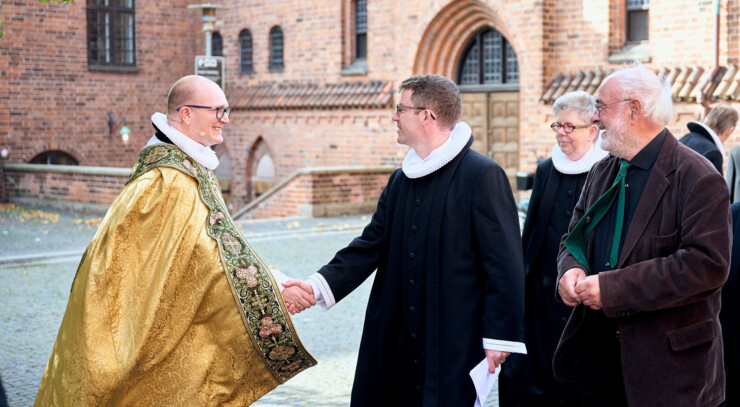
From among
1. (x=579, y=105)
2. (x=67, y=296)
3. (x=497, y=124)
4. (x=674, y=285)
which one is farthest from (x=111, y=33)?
(x=674, y=285)

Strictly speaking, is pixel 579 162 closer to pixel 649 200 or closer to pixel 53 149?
pixel 649 200

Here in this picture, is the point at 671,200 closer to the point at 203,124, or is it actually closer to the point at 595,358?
the point at 595,358

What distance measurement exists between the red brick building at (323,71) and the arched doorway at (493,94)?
0.10ft

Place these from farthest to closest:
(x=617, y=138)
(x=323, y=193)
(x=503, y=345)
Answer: (x=323, y=193)
(x=503, y=345)
(x=617, y=138)

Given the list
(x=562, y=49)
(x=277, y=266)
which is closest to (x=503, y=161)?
(x=562, y=49)

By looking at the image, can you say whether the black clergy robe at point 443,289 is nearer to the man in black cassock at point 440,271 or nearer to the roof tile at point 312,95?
the man in black cassock at point 440,271

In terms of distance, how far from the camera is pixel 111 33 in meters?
24.2

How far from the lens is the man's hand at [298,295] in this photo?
439cm

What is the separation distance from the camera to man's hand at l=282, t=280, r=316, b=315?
173 inches

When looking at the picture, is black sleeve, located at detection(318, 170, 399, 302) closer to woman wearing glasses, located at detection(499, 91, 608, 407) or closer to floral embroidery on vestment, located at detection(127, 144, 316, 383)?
floral embroidery on vestment, located at detection(127, 144, 316, 383)

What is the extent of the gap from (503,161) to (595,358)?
630 inches

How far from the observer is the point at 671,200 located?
3.46m

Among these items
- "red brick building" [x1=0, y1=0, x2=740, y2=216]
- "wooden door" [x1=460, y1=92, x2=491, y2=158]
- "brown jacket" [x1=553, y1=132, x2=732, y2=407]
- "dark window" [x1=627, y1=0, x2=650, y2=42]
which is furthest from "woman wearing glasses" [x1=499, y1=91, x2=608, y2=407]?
"wooden door" [x1=460, y1=92, x2=491, y2=158]

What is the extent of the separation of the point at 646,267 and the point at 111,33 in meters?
22.5
